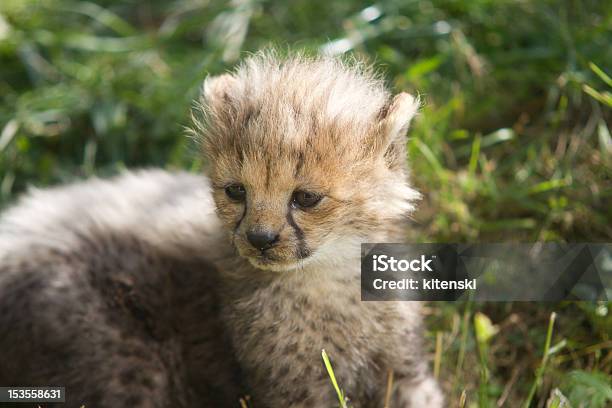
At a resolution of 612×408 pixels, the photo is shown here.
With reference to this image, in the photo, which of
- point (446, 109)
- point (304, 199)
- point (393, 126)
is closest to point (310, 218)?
point (304, 199)

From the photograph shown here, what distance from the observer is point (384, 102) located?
2.49m

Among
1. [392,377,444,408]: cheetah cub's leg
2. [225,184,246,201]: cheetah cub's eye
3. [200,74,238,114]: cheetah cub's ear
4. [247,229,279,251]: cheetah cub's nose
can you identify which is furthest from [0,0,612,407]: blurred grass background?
[247,229,279,251]: cheetah cub's nose

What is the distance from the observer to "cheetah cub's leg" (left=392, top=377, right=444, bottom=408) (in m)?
2.67

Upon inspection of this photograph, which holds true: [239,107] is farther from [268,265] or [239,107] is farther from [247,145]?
[268,265]

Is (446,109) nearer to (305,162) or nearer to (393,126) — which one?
(393,126)

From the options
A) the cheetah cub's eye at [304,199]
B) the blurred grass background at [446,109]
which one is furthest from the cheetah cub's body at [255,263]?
the blurred grass background at [446,109]

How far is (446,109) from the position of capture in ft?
11.7

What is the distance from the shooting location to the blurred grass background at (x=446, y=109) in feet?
10.3

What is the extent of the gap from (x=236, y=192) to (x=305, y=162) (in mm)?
248

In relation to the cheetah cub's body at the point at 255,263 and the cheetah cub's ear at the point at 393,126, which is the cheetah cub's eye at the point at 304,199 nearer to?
the cheetah cub's body at the point at 255,263

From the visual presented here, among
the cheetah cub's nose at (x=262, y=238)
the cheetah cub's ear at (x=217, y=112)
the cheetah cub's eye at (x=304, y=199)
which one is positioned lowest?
the cheetah cub's nose at (x=262, y=238)

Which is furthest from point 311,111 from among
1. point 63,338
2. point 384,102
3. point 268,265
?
point 63,338

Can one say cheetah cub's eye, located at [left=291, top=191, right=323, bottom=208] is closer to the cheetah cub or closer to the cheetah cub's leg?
the cheetah cub

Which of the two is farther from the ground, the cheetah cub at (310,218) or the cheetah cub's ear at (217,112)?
the cheetah cub's ear at (217,112)
